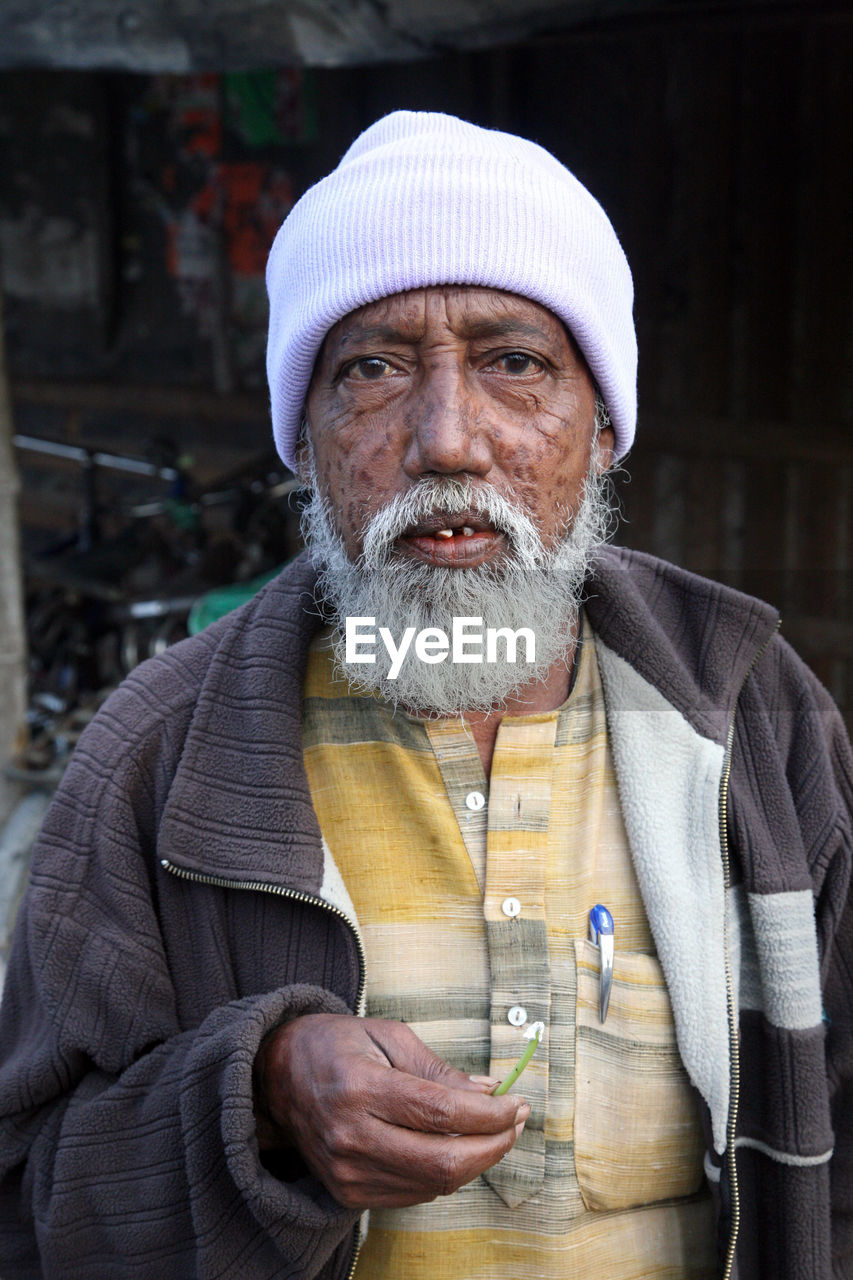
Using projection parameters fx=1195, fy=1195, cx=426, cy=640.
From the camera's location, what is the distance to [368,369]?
1.48 meters

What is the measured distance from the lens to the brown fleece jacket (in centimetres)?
130

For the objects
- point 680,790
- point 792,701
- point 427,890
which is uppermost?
point 792,701

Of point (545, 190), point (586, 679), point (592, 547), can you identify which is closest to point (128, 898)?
point (586, 679)

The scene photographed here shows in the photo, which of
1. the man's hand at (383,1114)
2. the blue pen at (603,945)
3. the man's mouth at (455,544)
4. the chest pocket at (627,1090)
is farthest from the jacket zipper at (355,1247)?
the man's mouth at (455,544)

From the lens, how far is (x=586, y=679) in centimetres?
164

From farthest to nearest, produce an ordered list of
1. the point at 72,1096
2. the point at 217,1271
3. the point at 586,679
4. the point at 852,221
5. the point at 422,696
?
the point at 852,221 → the point at 586,679 → the point at 422,696 → the point at 72,1096 → the point at 217,1271

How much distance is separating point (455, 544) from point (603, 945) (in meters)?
0.52

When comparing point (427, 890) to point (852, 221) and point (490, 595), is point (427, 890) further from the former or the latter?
point (852, 221)

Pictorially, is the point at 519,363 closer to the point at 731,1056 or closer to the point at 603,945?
the point at 603,945

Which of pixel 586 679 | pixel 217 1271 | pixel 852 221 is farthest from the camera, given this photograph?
pixel 852 221

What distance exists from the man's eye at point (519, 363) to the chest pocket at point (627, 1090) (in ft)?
2.33

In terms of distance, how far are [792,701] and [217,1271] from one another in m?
0.98

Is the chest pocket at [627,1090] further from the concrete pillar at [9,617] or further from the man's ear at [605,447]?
the concrete pillar at [9,617]

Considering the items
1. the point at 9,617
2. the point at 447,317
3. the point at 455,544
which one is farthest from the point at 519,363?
the point at 9,617
